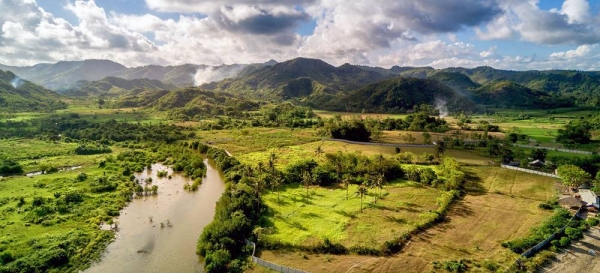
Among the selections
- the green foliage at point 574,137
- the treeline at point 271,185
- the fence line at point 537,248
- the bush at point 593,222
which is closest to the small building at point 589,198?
the bush at point 593,222

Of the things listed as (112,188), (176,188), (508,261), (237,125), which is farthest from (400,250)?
(237,125)

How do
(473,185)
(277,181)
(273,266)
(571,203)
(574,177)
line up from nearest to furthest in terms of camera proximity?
1. (273,266)
2. (571,203)
3. (574,177)
4. (473,185)
5. (277,181)

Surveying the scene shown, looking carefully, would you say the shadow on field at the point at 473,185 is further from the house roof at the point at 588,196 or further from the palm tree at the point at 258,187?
the palm tree at the point at 258,187

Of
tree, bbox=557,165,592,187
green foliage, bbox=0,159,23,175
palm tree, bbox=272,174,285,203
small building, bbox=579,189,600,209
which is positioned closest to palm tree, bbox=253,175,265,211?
palm tree, bbox=272,174,285,203

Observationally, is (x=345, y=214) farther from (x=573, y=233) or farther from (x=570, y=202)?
(x=570, y=202)

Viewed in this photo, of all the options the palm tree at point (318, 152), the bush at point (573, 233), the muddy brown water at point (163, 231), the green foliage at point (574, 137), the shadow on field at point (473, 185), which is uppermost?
the green foliage at point (574, 137)

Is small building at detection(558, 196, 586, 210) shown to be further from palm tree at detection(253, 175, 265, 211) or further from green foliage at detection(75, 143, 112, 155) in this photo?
green foliage at detection(75, 143, 112, 155)

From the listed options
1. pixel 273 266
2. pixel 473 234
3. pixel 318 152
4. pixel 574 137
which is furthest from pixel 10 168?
pixel 574 137
